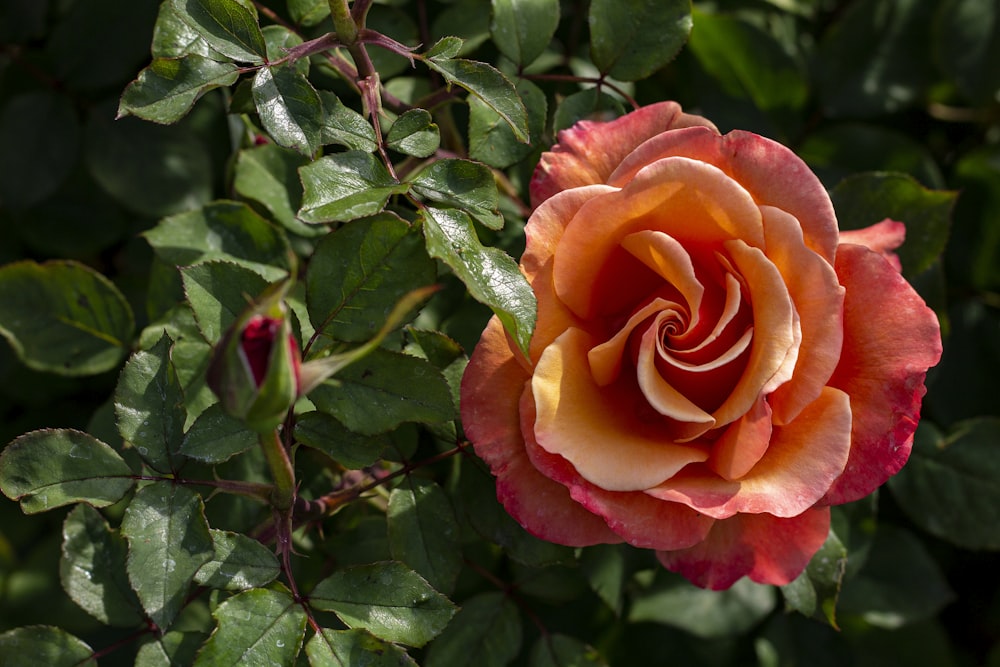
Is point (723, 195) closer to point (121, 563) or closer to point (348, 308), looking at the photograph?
point (348, 308)

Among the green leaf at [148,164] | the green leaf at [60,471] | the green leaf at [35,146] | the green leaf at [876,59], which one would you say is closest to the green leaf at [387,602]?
the green leaf at [60,471]

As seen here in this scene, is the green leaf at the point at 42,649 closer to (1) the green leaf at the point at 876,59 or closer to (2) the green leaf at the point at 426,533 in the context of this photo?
(2) the green leaf at the point at 426,533

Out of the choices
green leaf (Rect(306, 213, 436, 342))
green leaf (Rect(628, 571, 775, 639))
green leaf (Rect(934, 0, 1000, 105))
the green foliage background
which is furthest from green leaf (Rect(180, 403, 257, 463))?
green leaf (Rect(934, 0, 1000, 105))

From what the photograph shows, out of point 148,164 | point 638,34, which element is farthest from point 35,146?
point 638,34

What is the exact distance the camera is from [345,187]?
2.64ft

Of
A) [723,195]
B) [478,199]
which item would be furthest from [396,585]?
[723,195]

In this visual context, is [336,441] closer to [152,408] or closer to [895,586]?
[152,408]

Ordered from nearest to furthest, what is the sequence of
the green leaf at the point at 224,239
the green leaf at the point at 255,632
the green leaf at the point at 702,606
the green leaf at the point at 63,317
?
the green leaf at the point at 255,632
the green leaf at the point at 224,239
the green leaf at the point at 63,317
the green leaf at the point at 702,606

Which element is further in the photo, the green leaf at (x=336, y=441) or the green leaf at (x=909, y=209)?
the green leaf at (x=909, y=209)

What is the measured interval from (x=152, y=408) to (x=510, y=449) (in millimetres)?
341

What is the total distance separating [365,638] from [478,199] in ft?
1.34

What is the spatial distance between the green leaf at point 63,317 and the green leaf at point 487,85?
0.64m

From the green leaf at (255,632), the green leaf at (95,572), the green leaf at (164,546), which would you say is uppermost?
the green leaf at (164,546)

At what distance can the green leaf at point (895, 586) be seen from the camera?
1421 mm
